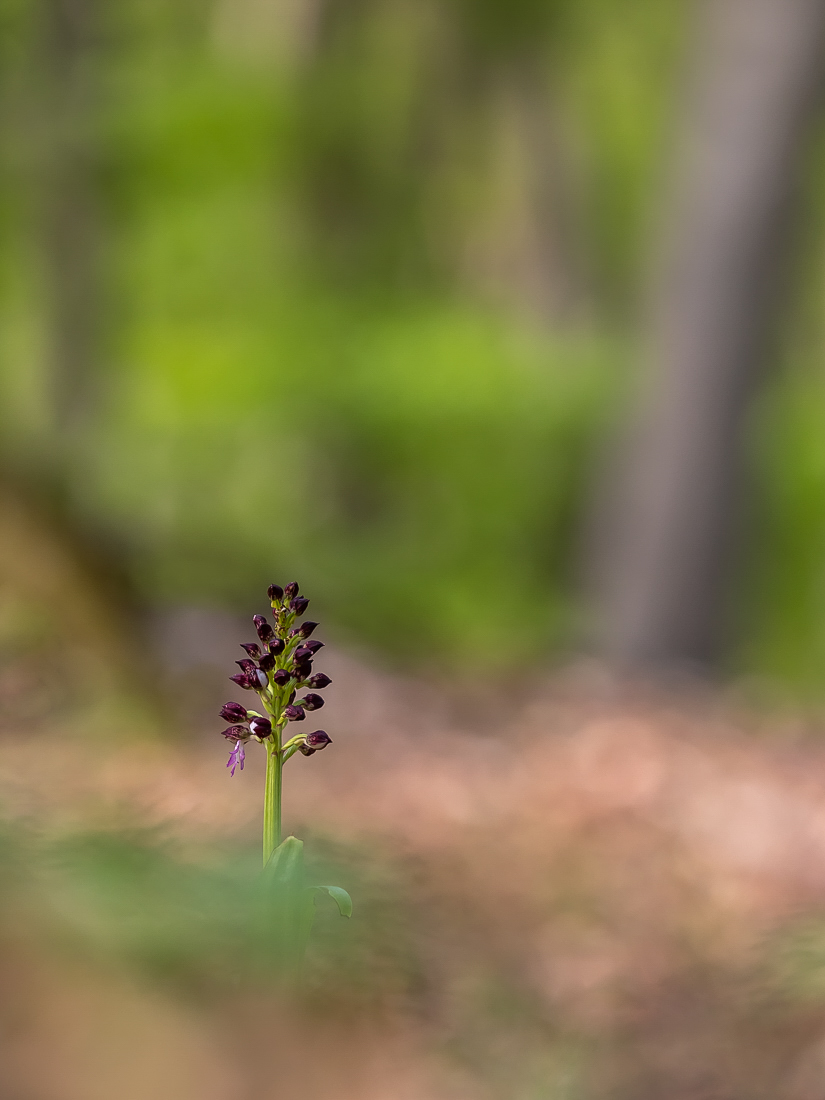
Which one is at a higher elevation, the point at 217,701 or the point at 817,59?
the point at 817,59

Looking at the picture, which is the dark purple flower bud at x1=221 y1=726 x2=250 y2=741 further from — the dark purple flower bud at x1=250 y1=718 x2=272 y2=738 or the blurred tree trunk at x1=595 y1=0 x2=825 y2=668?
the blurred tree trunk at x1=595 y1=0 x2=825 y2=668

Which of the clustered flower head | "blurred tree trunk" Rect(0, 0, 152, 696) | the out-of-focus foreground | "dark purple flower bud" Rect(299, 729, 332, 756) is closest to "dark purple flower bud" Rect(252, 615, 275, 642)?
the clustered flower head

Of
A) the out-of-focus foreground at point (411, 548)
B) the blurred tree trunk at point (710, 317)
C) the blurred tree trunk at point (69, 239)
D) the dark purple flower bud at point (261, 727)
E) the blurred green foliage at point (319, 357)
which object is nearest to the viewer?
the dark purple flower bud at point (261, 727)

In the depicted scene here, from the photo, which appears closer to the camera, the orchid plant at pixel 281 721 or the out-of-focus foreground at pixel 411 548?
the orchid plant at pixel 281 721

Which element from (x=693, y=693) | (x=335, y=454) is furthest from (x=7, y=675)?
(x=335, y=454)

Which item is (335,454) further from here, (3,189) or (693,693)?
(693,693)

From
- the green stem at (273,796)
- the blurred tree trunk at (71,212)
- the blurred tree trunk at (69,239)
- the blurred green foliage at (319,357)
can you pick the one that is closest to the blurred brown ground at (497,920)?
the green stem at (273,796)

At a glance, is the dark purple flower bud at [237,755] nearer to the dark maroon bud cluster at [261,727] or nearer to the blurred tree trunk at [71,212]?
the dark maroon bud cluster at [261,727]
